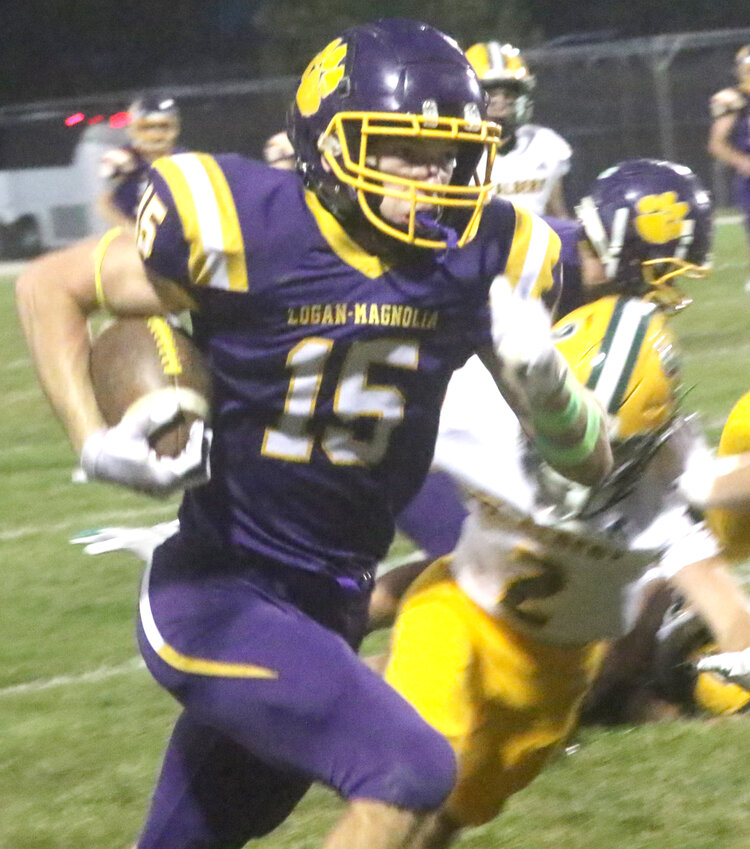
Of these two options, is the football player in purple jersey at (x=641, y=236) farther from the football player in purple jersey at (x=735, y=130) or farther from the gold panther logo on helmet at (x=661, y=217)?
the football player in purple jersey at (x=735, y=130)

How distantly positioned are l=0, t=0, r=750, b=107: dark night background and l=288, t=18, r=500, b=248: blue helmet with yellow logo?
23088 mm

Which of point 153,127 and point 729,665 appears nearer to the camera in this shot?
point 729,665

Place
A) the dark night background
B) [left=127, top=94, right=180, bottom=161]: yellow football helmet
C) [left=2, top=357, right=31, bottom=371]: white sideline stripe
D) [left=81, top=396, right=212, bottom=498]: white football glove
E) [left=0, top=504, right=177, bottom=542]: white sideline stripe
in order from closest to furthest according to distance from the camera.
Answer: [left=81, top=396, right=212, bottom=498]: white football glove, [left=0, top=504, right=177, bottom=542]: white sideline stripe, [left=127, top=94, right=180, bottom=161]: yellow football helmet, [left=2, top=357, right=31, bottom=371]: white sideline stripe, the dark night background

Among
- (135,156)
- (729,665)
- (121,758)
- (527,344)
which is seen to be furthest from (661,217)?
(135,156)

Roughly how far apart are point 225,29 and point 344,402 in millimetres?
27057

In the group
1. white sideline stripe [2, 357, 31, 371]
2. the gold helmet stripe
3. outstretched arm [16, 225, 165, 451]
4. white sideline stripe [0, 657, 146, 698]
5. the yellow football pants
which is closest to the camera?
outstretched arm [16, 225, 165, 451]

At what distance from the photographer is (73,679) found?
4434 mm

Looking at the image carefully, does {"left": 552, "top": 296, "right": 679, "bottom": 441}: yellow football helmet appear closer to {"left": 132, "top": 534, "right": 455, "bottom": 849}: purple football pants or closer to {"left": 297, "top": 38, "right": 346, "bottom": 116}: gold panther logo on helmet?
{"left": 132, "top": 534, "right": 455, "bottom": 849}: purple football pants

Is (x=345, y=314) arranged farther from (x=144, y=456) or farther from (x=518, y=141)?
(x=518, y=141)

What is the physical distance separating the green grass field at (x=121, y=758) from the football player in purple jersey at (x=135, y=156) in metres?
2.76

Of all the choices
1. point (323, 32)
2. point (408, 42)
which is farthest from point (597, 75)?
point (408, 42)

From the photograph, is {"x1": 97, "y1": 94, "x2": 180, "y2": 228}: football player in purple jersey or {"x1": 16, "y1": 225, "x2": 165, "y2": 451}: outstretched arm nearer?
{"x1": 16, "y1": 225, "x2": 165, "y2": 451}: outstretched arm

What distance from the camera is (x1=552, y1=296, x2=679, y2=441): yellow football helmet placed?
2797 millimetres

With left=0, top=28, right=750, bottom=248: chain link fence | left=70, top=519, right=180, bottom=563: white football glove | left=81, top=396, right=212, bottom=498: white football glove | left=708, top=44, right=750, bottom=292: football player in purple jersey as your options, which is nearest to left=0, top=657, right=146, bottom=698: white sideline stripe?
left=70, top=519, right=180, bottom=563: white football glove
